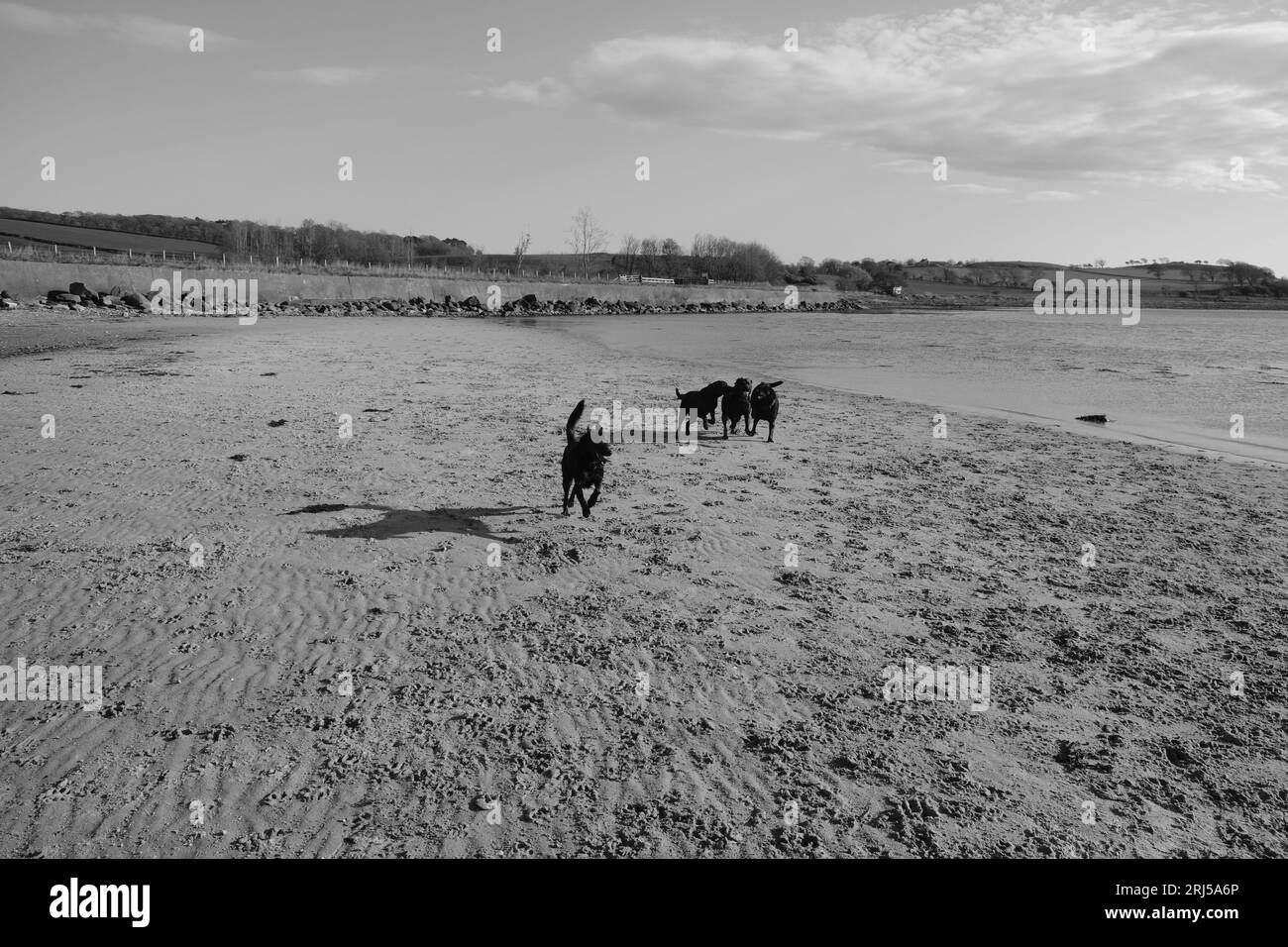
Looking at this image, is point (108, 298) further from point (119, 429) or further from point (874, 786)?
point (874, 786)

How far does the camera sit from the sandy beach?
3.79 meters

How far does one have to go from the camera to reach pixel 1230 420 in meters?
17.1

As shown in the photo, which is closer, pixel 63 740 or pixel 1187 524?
pixel 63 740

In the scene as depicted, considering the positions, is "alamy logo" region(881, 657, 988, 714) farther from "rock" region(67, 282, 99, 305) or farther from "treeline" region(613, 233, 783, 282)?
"treeline" region(613, 233, 783, 282)

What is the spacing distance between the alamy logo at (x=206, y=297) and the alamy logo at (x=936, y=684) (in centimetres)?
3549

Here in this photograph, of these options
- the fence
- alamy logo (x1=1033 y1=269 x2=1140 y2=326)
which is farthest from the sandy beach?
alamy logo (x1=1033 y1=269 x2=1140 y2=326)

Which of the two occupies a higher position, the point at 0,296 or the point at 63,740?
the point at 0,296

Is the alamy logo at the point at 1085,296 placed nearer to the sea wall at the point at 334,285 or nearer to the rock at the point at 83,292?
the sea wall at the point at 334,285

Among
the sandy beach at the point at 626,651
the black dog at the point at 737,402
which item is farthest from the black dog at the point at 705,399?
the sandy beach at the point at 626,651

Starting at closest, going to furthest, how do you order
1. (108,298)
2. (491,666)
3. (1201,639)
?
(491,666)
(1201,639)
(108,298)

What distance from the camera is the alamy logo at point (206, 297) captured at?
3759 cm
